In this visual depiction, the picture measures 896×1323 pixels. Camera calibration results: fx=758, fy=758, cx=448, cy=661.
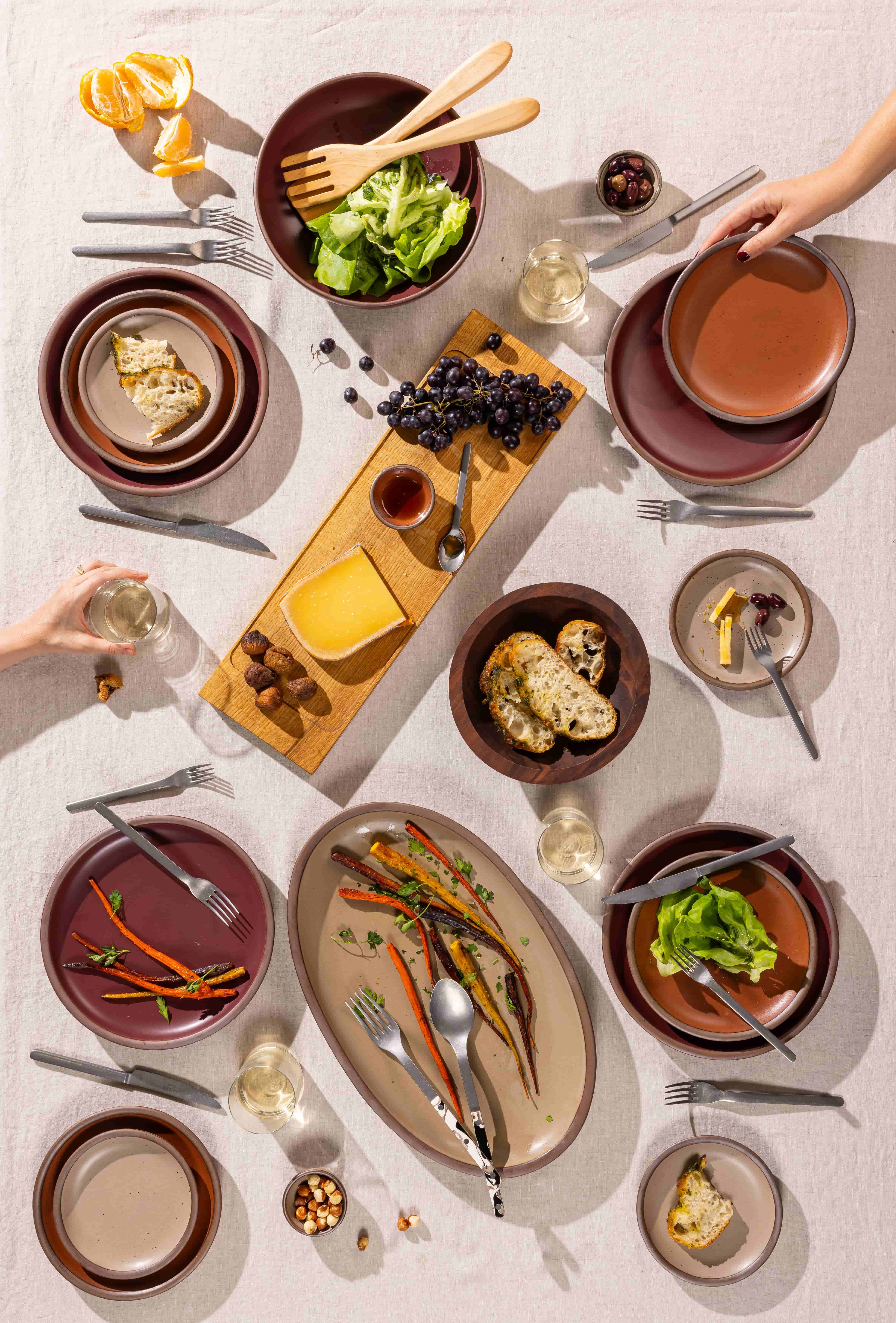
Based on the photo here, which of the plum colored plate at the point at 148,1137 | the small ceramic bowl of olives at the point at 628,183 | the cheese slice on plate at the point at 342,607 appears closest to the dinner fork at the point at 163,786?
the cheese slice on plate at the point at 342,607

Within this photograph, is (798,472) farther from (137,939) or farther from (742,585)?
(137,939)

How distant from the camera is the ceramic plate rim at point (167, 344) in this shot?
2033 mm

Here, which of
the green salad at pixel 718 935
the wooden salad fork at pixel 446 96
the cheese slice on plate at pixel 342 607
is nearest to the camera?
the wooden salad fork at pixel 446 96

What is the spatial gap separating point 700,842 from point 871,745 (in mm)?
604

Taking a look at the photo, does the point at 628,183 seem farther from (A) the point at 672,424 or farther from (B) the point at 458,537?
(B) the point at 458,537

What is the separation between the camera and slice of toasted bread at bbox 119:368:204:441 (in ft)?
6.66

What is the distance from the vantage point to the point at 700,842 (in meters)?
2.14

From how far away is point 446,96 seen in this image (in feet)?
6.26

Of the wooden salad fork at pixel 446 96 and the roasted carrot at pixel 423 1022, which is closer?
the wooden salad fork at pixel 446 96

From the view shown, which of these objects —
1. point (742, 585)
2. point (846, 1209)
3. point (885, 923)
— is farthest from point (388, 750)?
point (846, 1209)

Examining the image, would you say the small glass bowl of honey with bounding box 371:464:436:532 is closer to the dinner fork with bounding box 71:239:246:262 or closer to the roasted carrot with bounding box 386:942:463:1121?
the dinner fork with bounding box 71:239:246:262

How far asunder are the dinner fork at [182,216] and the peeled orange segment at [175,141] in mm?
129

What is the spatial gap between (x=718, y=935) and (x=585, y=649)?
82 cm

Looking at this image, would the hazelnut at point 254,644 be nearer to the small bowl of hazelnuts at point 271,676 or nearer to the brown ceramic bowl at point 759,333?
the small bowl of hazelnuts at point 271,676
